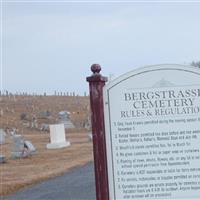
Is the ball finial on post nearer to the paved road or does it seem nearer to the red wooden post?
the red wooden post

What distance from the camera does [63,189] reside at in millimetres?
16500

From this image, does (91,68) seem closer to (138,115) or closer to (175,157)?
(138,115)

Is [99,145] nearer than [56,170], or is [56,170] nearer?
[99,145]

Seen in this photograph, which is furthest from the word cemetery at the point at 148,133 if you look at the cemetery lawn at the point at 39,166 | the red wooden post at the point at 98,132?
the cemetery lawn at the point at 39,166

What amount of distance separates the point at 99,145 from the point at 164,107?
759mm

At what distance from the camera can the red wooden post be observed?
7.04 m

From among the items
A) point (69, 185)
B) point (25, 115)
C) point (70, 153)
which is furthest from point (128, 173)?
point (25, 115)

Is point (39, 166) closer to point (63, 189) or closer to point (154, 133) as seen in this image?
point (63, 189)

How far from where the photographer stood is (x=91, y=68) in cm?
721

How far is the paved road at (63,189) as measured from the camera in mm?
15156

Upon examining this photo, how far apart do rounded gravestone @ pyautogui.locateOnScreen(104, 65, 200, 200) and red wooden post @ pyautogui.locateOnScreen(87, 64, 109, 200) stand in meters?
0.06

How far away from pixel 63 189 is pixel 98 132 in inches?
379

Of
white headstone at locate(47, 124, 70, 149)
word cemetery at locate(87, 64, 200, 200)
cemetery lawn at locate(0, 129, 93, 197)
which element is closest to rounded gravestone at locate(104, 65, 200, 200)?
word cemetery at locate(87, 64, 200, 200)

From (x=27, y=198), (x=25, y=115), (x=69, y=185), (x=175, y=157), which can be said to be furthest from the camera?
(x=25, y=115)
